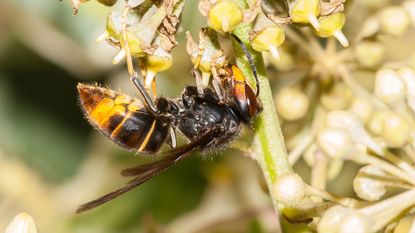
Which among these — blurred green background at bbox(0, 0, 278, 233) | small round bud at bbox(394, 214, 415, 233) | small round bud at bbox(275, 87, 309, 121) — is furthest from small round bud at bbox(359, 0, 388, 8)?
small round bud at bbox(394, 214, 415, 233)

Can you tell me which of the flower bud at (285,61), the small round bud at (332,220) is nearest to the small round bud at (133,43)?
the small round bud at (332,220)

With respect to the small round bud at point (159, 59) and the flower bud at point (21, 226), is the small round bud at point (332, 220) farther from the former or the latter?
the flower bud at point (21, 226)

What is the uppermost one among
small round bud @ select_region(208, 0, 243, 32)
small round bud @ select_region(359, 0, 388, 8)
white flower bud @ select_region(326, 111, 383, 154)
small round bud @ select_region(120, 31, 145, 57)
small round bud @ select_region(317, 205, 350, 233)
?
small round bud @ select_region(208, 0, 243, 32)

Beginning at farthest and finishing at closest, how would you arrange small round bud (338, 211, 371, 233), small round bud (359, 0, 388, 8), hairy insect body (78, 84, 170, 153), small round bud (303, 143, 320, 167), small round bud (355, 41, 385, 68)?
1. small round bud (359, 0, 388, 8)
2. small round bud (355, 41, 385, 68)
3. small round bud (303, 143, 320, 167)
4. hairy insect body (78, 84, 170, 153)
5. small round bud (338, 211, 371, 233)

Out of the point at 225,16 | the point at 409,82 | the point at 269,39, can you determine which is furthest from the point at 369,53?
the point at 225,16

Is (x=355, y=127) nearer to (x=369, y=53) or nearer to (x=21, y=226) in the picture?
(x=369, y=53)

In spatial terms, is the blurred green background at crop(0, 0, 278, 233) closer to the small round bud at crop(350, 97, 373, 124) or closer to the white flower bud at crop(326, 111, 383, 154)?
the small round bud at crop(350, 97, 373, 124)

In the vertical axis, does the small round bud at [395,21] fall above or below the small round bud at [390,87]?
below
